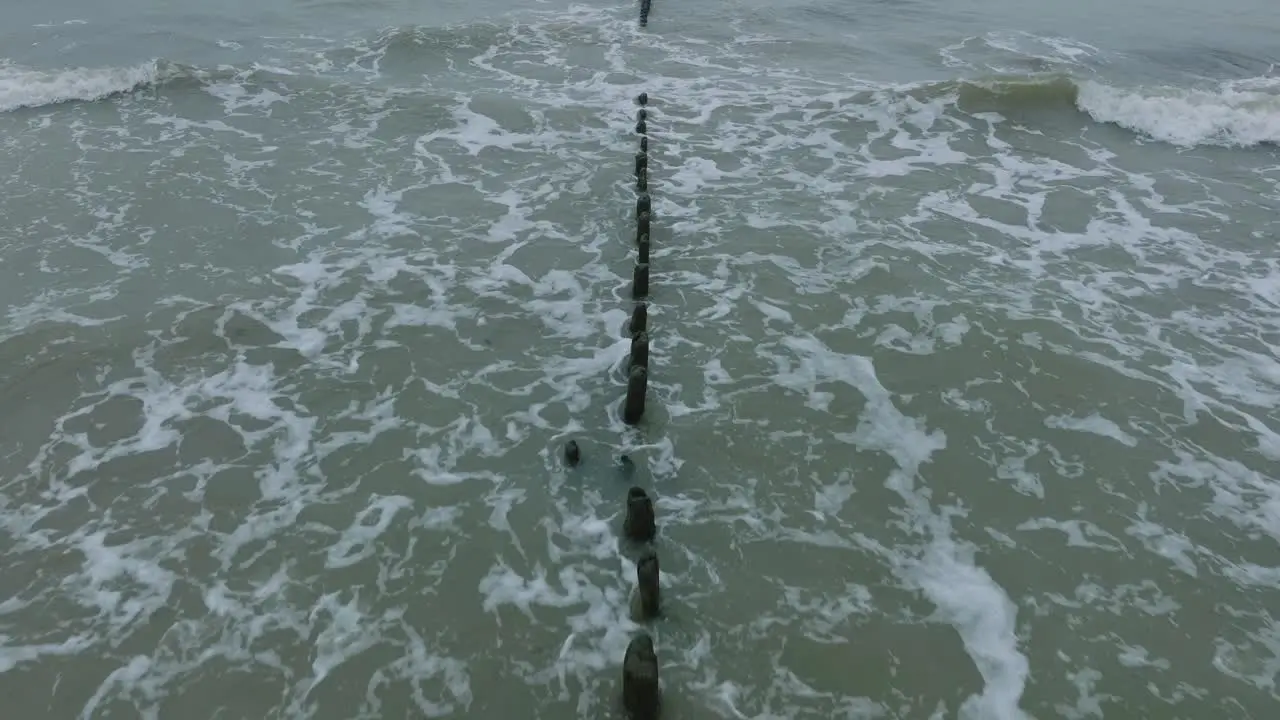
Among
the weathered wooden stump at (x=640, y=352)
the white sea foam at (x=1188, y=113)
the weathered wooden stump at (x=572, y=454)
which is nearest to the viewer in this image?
the weathered wooden stump at (x=572, y=454)

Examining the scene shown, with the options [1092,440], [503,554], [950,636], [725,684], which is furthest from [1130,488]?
[503,554]

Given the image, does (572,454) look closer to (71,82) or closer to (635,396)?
(635,396)

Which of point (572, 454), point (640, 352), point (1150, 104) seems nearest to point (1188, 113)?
point (1150, 104)

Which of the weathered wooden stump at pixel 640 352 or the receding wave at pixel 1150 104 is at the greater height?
the receding wave at pixel 1150 104

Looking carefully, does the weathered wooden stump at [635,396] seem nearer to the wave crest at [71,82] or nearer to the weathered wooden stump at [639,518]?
the weathered wooden stump at [639,518]

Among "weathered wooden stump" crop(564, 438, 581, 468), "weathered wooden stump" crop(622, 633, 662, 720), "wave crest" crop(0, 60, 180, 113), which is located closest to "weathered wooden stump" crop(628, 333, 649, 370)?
"weathered wooden stump" crop(564, 438, 581, 468)

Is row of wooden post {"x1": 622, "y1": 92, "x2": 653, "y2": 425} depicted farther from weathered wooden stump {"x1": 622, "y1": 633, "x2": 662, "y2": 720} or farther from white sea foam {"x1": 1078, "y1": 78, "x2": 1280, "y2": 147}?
white sea foam {"x1": 1078, "y1": 78, "x2": 1280, "y2": 147}

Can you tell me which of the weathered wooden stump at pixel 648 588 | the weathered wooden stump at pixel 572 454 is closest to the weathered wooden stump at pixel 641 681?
the weathered wooden stump at pixel 648 588
